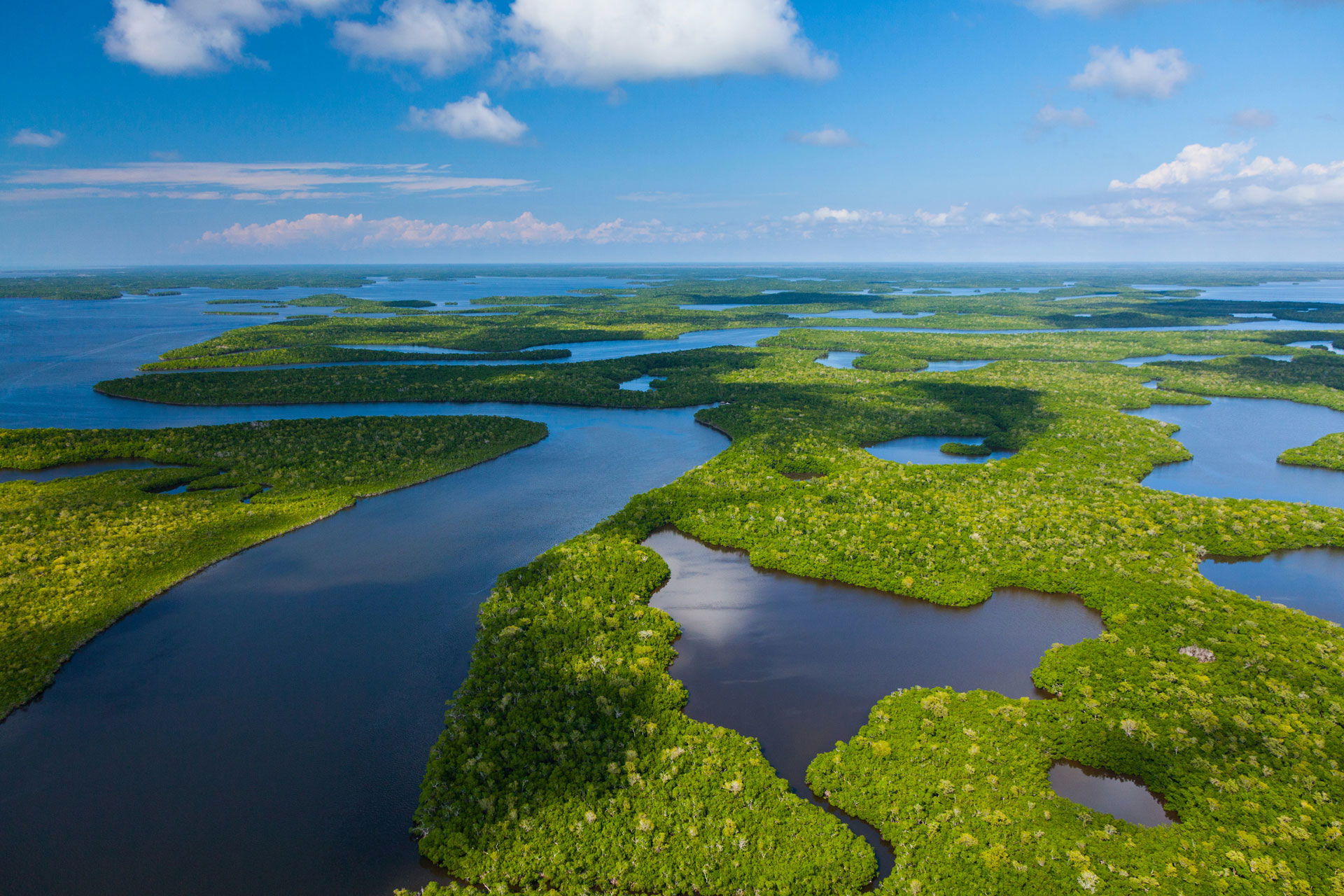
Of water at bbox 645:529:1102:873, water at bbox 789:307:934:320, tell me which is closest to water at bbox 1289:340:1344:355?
water at bbox 789:307:934:320

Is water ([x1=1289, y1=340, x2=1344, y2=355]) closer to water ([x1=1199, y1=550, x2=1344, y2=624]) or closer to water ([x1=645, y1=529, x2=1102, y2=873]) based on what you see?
water ([x1=1199, y1=550, x2=1344, y2=624])

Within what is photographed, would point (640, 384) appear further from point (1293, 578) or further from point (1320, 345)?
point (1320, 345)

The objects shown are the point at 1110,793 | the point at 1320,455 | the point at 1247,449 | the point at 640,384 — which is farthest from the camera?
the point at 640,384

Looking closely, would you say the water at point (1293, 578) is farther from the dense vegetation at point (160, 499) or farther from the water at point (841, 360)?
the water at point (841, 360)

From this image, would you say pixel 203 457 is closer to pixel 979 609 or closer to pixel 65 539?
pixel 65 539

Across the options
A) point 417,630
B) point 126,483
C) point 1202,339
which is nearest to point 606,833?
point 417,630

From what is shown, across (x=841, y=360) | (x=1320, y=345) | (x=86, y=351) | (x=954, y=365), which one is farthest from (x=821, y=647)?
(x=1320, y=345)

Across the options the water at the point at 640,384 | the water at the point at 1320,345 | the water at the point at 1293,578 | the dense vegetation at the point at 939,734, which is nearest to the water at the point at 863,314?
the water at the point at 1320,345

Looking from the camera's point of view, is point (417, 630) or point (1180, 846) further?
point (417, 630)
